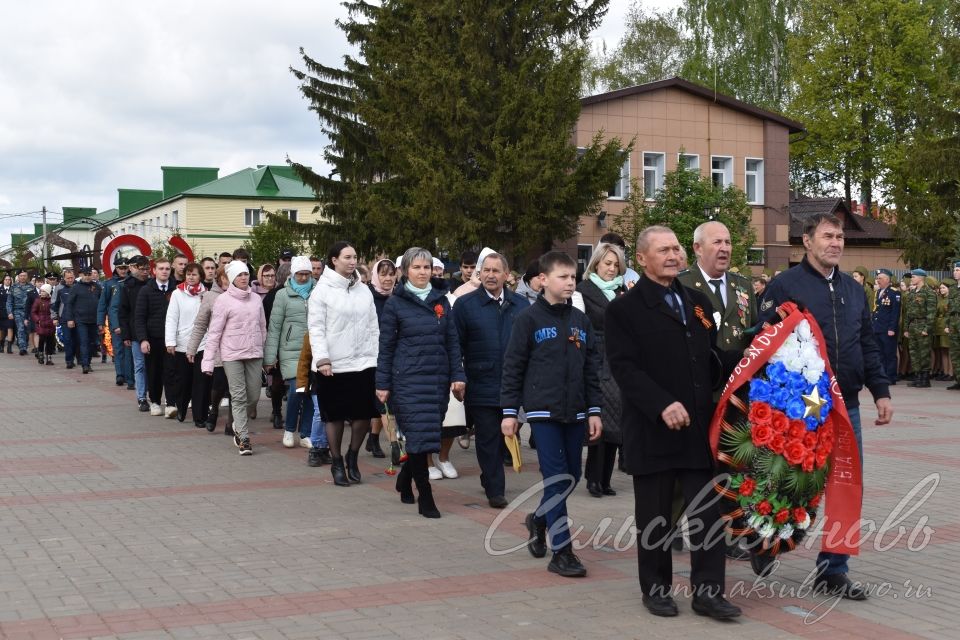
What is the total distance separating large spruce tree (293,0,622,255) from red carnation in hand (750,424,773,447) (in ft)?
76.1

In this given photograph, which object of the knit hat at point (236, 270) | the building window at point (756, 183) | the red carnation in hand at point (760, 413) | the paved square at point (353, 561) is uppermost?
the building window at point (756, 183)

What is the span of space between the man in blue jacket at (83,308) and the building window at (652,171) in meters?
20.5

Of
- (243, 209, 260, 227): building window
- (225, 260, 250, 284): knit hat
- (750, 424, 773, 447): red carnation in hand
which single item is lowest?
(750, 424, 773, 447): red carnation in hand

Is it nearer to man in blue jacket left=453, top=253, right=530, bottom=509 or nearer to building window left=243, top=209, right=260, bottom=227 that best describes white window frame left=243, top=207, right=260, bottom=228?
building window left=243, top=209, right=260, bottom=227

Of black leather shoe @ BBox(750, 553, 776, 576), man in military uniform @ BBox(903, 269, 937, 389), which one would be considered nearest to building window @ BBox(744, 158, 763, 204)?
man in military uniform @ BBox(903, 269, 937, 389)

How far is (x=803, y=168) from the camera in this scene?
58.2m

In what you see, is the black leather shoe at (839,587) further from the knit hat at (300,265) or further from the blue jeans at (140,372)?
the blue jeans at (140,372)

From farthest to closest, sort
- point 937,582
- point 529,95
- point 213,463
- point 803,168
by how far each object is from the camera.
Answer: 1. point 803,168
2. point 529,95
3. point 213,463
4. point 937,582

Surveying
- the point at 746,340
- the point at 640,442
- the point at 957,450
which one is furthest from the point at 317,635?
the point at 957,450

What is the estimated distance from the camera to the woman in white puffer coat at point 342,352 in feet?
31.9

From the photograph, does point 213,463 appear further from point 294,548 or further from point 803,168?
point 803,168

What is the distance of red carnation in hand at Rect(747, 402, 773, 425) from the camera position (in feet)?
18.6

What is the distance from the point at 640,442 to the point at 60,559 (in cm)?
380

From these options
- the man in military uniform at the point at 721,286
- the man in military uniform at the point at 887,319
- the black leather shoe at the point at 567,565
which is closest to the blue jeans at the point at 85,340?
the man in military uniform at the point at 887,319
